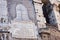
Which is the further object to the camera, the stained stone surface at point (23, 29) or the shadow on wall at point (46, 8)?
the shadow on wall at point (46, 8)

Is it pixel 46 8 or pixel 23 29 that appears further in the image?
pixel 46 8

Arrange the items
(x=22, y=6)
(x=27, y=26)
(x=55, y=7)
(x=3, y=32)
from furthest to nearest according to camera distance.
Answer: (x=55, y=7), (x=22, y=6), (x=27, y=26), (x=3, y=32)

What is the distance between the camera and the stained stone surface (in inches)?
352

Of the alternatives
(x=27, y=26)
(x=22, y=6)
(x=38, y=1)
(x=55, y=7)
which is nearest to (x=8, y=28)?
(x=27, y=26)

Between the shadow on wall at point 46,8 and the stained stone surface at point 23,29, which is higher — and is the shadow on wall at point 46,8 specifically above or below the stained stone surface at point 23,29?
above

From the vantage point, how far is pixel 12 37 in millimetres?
8781

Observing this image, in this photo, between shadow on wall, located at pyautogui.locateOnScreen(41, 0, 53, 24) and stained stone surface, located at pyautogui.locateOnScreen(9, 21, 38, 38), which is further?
shadow on wall, located at pyautogui.locateOnScreen(41, 0, 53, 24)

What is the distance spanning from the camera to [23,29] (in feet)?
30.1

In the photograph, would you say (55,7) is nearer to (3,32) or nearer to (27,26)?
(27,26)

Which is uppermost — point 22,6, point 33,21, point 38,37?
point 22,6

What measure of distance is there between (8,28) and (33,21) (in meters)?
1.22

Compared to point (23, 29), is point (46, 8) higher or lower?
higher

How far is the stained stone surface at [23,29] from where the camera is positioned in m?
8.95

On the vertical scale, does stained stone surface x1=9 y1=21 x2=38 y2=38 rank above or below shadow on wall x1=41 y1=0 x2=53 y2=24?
below
